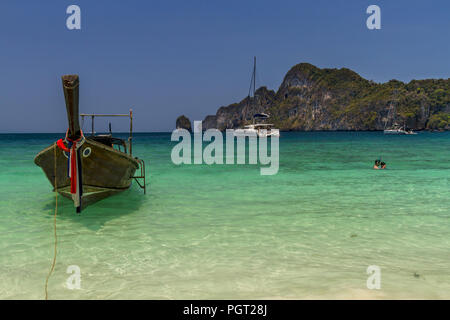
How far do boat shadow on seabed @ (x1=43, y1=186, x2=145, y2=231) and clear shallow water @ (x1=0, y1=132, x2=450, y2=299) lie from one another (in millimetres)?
32

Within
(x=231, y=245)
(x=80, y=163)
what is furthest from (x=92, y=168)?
(x=231, y=245)

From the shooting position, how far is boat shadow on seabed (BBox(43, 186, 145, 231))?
9.13 m

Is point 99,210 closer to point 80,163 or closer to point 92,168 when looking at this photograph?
point 92,168

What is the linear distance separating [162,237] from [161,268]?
6.14ft

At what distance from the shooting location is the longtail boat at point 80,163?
766cm

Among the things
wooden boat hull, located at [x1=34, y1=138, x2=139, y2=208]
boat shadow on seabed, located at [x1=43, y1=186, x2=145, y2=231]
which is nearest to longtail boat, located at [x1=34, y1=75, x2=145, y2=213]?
wooden boat hull, located at [x1=34, y1=138, x2=139, y2=208]

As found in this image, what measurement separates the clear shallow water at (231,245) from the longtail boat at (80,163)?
1.99 feet

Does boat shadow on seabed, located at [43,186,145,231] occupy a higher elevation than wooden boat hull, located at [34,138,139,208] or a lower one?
lower

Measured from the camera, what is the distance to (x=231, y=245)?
7.24 m

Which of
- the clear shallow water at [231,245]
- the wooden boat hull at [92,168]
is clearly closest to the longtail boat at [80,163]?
the wooden boat hull at [92,168]

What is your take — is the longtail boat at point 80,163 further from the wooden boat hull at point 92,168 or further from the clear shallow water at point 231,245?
the clear shallow water at point 231,245

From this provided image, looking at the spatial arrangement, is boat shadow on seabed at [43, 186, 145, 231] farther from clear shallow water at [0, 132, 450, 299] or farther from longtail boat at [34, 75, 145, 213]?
longtail boat at [34, 75, 145, 213]

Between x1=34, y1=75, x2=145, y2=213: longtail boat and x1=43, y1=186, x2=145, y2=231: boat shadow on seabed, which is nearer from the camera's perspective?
x1=34, y1=75, x2=145, y2=213: longtail boat

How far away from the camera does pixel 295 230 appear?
27.4 feet
